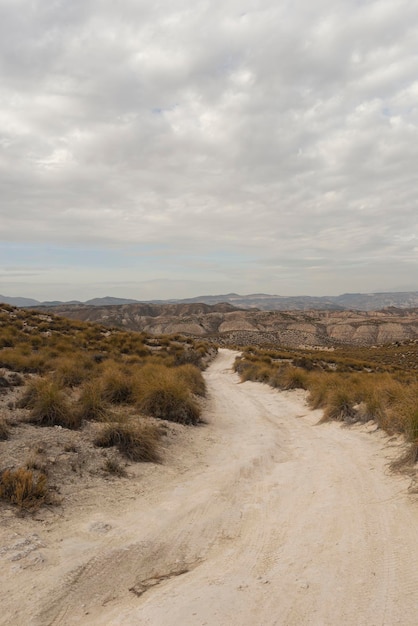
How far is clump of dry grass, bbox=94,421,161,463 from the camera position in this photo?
7.71 metres

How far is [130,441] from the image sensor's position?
7.89 m

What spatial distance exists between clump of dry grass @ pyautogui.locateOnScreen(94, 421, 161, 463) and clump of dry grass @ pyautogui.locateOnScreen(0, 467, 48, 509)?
2.03 metres

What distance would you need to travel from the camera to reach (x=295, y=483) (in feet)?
22.2

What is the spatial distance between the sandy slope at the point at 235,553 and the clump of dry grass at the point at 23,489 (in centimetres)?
55

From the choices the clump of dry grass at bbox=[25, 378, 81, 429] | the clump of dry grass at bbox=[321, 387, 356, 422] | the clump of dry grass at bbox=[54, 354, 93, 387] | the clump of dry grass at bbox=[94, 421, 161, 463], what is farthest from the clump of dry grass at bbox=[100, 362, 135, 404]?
the clump of dry grass at bbox=[321, 387, 356, 422]

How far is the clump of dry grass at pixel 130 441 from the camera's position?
771cm

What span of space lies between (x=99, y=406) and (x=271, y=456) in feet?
14.6

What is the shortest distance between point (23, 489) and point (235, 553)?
3160 mm

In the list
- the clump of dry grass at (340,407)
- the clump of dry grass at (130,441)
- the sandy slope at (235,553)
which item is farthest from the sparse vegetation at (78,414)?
the clump of dry grass at (340,407)

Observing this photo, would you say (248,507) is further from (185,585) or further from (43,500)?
(43,500)

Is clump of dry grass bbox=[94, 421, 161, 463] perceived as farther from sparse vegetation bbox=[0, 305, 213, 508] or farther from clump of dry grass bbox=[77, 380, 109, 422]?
clump of dry grass bbox=[77, 380, 109, 422]

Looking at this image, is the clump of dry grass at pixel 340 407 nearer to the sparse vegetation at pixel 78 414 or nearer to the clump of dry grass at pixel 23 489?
the sparse vegetation at pixel 78 414

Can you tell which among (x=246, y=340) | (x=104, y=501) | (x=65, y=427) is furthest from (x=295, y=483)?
(x=246, y=340)

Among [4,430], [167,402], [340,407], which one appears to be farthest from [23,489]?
[340,407]
